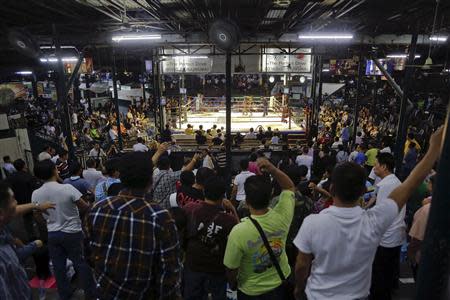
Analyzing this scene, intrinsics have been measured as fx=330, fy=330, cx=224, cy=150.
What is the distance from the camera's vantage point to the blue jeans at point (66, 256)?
3.59m

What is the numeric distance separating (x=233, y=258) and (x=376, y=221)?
3.28 ft

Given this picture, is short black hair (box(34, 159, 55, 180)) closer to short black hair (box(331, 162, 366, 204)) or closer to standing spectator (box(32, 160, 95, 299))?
standing spectator (box(32, 160, 95, 299))

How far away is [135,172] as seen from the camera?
1922mm

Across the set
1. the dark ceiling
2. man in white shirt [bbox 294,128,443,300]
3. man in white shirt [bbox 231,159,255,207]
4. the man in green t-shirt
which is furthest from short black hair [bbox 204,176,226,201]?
the dark ceiling

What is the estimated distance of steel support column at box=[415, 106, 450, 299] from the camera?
1351mm

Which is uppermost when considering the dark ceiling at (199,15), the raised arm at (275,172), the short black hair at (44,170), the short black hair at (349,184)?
the dark ceiling at (199,15)

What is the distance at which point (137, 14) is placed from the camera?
11000 mm

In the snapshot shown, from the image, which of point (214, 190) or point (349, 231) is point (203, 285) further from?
point (349, 231)

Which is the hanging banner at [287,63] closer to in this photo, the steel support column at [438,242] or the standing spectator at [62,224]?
the standing spectator at [62,224]

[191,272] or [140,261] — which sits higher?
[140,261]

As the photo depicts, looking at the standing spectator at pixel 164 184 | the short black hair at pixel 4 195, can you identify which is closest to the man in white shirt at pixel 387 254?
the standing spectator at pixel 164 184

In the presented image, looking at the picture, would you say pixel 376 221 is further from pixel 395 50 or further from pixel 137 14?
pixel 395 50

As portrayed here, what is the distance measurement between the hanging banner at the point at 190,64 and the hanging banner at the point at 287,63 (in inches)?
102

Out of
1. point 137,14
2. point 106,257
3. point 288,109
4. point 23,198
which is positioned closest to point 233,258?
point 106,257
